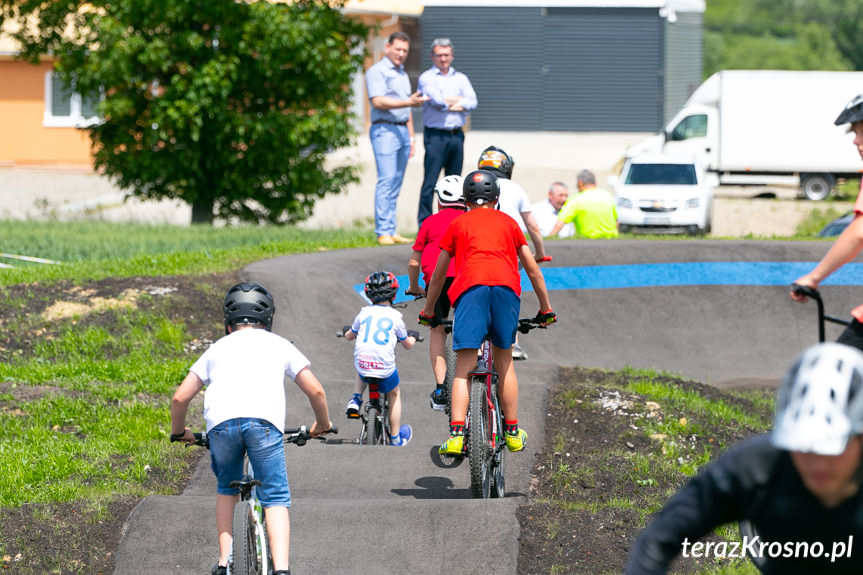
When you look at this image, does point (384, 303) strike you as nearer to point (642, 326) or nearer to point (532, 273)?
point (532, 273)

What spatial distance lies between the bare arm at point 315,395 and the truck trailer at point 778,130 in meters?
29.4

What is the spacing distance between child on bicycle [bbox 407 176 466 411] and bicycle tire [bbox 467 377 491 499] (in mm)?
1273

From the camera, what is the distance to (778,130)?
111ft

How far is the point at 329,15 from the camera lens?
2105cm

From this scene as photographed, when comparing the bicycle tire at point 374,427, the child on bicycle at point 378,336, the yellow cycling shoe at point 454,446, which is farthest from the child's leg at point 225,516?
the bicycle tire at point 374,427

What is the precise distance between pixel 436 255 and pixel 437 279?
1.15 metres

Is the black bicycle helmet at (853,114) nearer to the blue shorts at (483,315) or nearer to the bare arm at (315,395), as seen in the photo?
the blue shorts at (483,315)

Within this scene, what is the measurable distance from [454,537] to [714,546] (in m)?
1.42

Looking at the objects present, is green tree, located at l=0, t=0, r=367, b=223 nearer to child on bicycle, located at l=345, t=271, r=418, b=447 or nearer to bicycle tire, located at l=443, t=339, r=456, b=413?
child on bicycle, located at l=345, t=271, r=418, b=447

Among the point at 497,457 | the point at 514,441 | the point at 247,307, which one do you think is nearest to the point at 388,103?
the point at 514,441

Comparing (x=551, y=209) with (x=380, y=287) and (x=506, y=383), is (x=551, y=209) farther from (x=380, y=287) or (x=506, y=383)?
(x=506, y=383)

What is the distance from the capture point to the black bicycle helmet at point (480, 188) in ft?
23.5

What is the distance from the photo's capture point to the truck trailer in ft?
111

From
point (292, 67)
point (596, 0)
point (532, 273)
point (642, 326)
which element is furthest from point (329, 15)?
point (596, 0)
